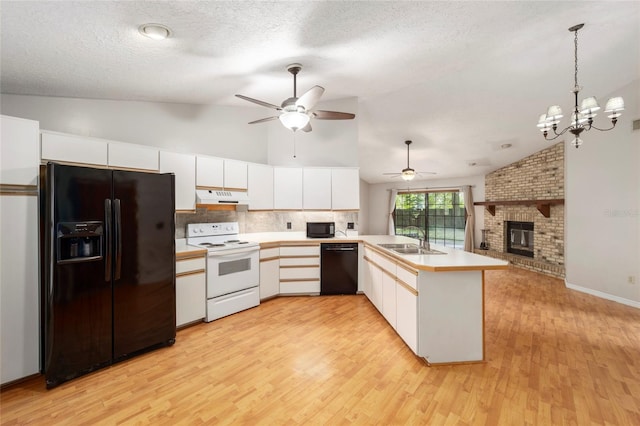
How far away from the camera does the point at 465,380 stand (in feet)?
6.90

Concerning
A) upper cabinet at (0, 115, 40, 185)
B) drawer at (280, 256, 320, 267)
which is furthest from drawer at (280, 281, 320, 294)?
upper cabinet at (0, 115, 40, 185)

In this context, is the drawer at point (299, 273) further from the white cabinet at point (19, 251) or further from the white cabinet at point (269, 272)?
the white cabinet at point (19, 251)

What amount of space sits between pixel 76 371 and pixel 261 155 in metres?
3.42

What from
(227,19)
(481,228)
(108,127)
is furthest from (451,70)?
(481,228)

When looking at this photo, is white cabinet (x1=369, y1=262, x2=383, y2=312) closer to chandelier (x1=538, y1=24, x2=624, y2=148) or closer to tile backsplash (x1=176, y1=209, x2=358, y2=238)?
tile backsplash (x1=176, y1=209, x2=358, y2=238)

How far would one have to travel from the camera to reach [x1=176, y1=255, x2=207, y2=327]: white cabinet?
2.93m

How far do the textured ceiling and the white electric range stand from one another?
1.86 metres

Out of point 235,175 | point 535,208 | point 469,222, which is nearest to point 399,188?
point 469,222

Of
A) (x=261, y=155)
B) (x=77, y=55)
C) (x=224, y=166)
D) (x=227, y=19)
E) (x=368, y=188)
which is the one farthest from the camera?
(x=368, y=188)

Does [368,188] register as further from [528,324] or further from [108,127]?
[108,127]

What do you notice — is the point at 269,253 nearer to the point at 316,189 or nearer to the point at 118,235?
the point at 316,189

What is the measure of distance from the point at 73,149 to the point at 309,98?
2.31m

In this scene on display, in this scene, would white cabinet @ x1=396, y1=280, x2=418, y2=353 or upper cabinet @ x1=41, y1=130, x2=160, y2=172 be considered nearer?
white cabinet @ x1=396, y1=280, x2=418, y2=353

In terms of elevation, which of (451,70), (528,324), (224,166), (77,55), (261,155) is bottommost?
(528,324)
